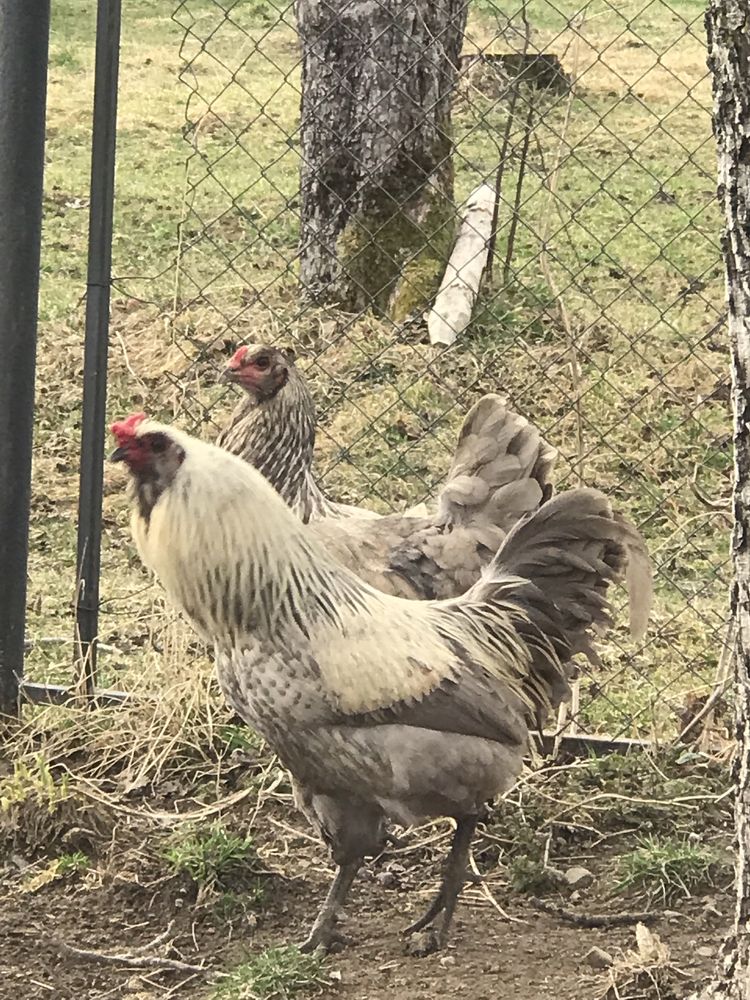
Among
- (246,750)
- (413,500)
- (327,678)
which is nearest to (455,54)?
(413,500)

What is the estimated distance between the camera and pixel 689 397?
6.80m

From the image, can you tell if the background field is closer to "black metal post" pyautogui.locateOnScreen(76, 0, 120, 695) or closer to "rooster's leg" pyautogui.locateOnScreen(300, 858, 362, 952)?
"rooster's leg" pyautogui.locateOnScreen(300, 858, 362, 952)

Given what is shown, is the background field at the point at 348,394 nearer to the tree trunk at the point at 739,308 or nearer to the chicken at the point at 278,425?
the chicken at the point at 278,425

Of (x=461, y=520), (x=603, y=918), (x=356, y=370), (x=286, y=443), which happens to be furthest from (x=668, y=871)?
(x=356, y=370)

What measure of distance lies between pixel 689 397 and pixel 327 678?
4228 millimetres

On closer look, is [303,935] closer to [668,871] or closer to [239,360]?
[668,871]

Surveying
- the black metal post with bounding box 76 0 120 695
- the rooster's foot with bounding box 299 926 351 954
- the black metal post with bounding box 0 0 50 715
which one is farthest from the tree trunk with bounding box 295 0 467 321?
the rooster's foot with bounding box 299 926 351 954

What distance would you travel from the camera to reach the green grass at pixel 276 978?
9.68 feet

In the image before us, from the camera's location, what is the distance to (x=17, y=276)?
3.80 m

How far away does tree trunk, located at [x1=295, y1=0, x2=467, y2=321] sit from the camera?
6.84 m

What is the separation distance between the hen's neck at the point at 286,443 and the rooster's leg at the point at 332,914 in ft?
4.54

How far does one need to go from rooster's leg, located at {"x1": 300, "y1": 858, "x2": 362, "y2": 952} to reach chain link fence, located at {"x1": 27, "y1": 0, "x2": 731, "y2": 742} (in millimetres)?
1220

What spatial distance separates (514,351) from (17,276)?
365 cm

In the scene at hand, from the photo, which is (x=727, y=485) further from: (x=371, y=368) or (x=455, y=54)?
(x=455, y=54)
